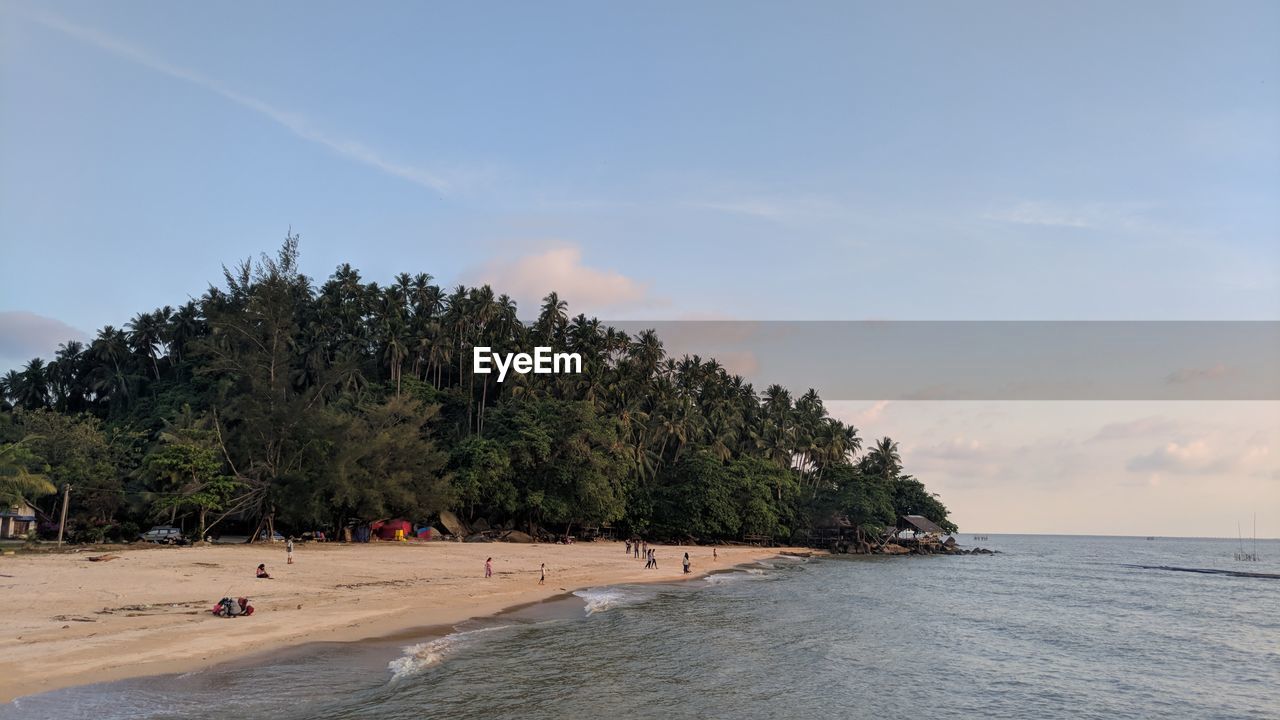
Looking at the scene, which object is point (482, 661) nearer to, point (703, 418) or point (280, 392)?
point (280, 392)

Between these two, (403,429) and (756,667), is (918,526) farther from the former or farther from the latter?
(756,667)

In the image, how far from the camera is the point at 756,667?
2298 centimetres

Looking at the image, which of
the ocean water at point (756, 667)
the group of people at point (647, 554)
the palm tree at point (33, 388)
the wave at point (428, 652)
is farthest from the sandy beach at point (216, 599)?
the palm tree at point (33, 388)

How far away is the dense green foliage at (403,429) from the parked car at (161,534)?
1259 mm

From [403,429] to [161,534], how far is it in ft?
54.6

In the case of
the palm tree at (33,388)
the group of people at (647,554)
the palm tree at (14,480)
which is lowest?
the group of people at (647,554)

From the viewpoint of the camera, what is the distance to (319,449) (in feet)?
161

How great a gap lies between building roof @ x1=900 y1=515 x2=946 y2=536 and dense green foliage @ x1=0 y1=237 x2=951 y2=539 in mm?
2504

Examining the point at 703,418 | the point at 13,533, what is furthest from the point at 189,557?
the point at 703,418

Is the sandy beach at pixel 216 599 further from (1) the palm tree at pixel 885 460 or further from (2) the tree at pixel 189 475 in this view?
(1) the palm tree at pixel 885 460

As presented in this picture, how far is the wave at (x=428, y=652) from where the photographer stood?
1873 cm

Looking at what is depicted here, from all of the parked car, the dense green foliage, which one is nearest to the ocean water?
the dense green foliage

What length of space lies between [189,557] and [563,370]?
46794 mm

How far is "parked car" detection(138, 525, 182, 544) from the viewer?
4755 cm
